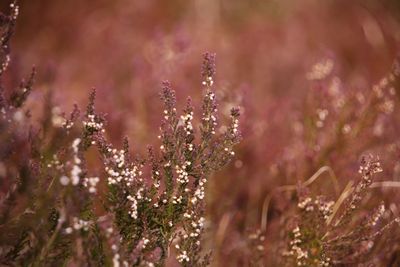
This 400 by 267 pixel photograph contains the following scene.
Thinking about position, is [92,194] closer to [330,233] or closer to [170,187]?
[170,187]

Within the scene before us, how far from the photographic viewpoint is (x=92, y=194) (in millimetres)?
1935

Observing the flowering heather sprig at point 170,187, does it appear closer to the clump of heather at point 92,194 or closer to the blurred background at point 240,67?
the clump of heather at point 92,194

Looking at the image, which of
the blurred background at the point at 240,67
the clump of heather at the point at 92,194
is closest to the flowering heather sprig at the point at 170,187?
the clump of heather at the point at 92,194

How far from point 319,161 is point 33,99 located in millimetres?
2476

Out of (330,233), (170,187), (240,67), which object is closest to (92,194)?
(170,187)

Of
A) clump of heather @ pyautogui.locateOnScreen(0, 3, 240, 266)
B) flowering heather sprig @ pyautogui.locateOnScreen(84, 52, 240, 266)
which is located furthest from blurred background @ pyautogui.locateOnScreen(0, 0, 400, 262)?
flowering heather sprig @ pyautogui.locateOnScreen(84, 52, 240, 266)

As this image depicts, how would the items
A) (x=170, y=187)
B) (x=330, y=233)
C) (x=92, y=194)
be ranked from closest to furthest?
(x=92, y=194) < (x=170, y=187) < (x=330, y=233)

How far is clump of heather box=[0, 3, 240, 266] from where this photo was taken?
1885mm

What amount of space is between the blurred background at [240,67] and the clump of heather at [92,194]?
1.09ft

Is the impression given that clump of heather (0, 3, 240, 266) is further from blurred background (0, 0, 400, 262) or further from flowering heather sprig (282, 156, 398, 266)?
flowering heather sprig (282, 156, 398, 266)

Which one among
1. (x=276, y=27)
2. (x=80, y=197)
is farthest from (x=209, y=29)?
(x=80, y=197)

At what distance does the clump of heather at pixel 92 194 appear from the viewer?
6.18 ft

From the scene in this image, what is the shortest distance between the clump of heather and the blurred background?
13.1 inches

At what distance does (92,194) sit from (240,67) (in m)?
4.74
